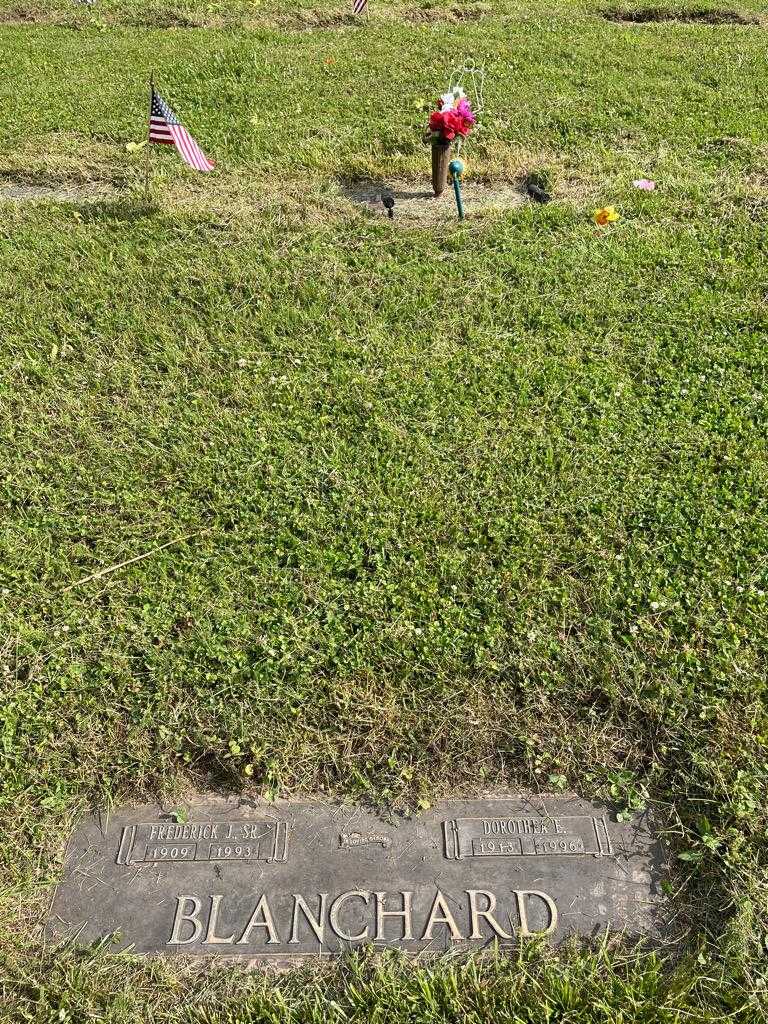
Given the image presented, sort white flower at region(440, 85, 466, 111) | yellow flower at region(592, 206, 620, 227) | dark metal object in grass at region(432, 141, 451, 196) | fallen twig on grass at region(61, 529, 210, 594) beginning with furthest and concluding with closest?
dark metal object in grass at region(432, 141, 451, 196) < yellow flower at region(592, 206, 620, 227) < white flower at region(440, 85, 466, 111) < fallen twig on grass at region(61, 529, 210, 594)

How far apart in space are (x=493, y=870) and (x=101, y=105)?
729 cm

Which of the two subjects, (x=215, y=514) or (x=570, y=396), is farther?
(x=570, y=396)

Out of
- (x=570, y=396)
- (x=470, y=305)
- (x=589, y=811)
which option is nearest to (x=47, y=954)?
(x=589, y=811)

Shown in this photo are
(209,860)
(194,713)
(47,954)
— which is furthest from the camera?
(194,713)

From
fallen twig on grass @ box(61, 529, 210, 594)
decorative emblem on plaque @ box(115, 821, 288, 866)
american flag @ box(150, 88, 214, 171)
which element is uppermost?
american flag @ box(150, 88, 214, 171)

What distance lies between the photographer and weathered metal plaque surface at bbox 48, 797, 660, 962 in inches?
90.4

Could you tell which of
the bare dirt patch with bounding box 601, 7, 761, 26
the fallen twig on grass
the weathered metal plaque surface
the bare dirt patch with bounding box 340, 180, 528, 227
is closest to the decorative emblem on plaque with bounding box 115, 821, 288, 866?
the weathered metal plaque surface

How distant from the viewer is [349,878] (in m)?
2.40

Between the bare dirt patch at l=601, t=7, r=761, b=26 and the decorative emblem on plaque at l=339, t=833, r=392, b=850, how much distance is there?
901 centimetres

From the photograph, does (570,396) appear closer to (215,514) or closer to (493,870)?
(215,514)

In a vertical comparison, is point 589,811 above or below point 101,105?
below

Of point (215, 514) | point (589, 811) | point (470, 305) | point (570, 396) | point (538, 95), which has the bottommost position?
point (589, 811)

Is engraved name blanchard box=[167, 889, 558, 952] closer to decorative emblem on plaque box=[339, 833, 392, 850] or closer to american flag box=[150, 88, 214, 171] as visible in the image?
decorative emblem on plaque box=[339, 833, 392, 850]

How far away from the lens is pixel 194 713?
2775mm
